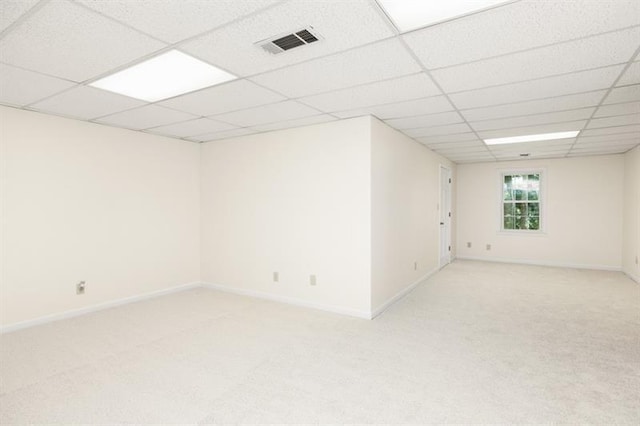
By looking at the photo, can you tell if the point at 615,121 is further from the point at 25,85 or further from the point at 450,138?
the point at 25,85

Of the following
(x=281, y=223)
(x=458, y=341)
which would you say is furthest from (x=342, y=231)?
(x=458, y=341)

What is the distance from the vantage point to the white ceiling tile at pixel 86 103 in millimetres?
3084

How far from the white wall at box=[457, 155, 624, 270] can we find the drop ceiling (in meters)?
3.20

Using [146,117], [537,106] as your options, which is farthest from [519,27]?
[146,117]

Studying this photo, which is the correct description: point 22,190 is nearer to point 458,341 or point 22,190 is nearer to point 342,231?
point 342,231

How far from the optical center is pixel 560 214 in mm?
7195

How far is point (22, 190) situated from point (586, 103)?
576cm

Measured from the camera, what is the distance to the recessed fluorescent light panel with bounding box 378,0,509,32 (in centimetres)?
→ 171

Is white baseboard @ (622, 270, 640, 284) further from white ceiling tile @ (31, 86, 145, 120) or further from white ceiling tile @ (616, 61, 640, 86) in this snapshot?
white ceiling tile @ (31, 86, 145, 120)

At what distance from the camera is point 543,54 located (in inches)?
89.0

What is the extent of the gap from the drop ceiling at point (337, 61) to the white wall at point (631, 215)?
231 cm

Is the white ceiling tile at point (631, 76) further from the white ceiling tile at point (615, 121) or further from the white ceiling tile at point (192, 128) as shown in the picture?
the white ceiling tile at point (192, 128)

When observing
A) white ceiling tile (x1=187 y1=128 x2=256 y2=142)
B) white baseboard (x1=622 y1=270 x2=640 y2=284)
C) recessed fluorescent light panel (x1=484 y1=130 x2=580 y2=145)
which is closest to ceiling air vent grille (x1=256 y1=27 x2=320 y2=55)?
white ceiling tile (x1=187 y1=128 x2=256 y2=142)

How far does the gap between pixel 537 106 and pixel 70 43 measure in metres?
3.92
